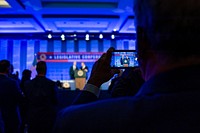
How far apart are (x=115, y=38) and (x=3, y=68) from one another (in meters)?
7.04

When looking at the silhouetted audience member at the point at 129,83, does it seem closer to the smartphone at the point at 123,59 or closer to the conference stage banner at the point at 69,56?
the smartphone at the point at 123,59

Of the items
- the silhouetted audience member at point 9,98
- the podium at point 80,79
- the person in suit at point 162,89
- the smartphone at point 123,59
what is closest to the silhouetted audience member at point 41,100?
the silhouetted audience member at point 9,98

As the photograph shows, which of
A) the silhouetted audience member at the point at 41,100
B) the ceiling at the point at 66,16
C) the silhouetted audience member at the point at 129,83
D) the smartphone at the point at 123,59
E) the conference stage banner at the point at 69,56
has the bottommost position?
the silhouetted audience member at the point at 41,100

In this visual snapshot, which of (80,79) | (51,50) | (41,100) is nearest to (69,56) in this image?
(51,50)

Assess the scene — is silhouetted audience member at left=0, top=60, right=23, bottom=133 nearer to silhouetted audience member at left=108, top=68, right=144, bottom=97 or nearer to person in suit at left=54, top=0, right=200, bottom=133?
silhouetted audience member at left=108, top=68, right=144, bottom=97

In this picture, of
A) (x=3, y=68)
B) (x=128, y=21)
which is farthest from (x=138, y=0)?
(x=128, y=21)

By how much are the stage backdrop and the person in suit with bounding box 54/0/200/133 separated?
9.07m

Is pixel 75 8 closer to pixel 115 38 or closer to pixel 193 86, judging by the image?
pixel 115 38

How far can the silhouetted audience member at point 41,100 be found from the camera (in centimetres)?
298

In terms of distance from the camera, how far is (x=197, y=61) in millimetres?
460

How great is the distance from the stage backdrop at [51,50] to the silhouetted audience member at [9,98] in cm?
633

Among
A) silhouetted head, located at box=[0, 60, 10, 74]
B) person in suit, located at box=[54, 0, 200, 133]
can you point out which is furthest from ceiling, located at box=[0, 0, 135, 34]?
person in suit, located at box=[54, 0, 200, 133]

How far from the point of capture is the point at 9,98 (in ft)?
10.1

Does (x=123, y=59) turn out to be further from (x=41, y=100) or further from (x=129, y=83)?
(x=41, y=100)
